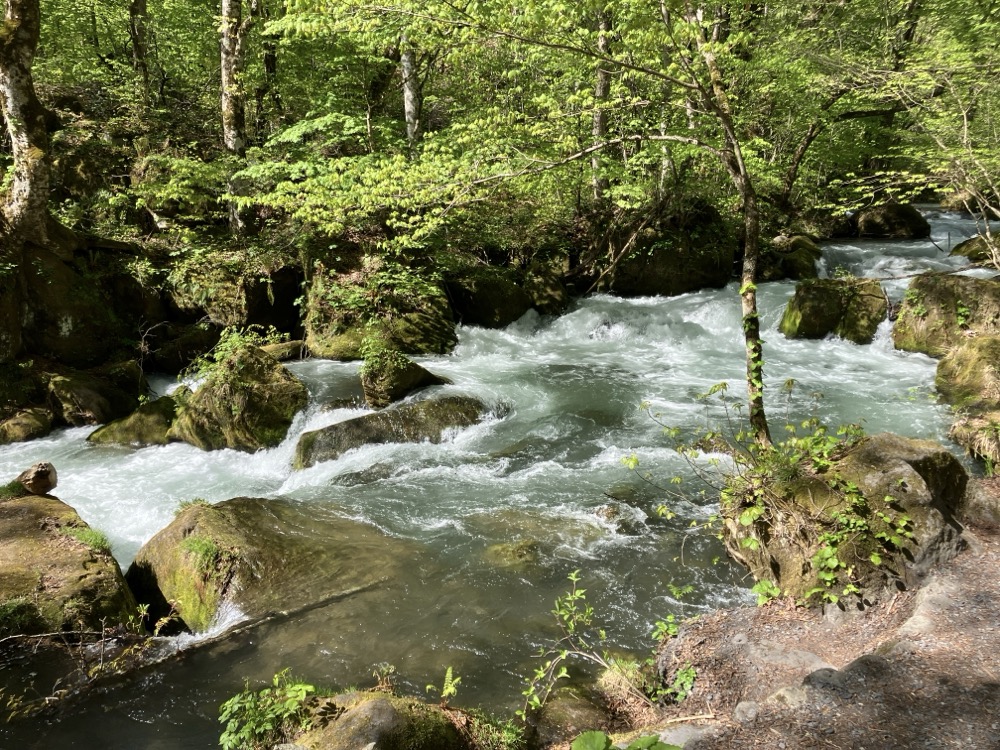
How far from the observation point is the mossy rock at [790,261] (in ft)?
55.6

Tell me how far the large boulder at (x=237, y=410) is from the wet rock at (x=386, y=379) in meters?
1.29

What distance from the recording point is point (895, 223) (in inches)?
792

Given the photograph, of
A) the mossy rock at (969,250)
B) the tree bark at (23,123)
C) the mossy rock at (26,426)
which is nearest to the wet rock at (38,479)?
the mossy rock at (26,426)

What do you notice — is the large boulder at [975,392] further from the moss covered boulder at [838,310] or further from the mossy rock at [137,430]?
the mossy rock at [137,430]

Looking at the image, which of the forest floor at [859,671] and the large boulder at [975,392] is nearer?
the forest floor at [859,671]

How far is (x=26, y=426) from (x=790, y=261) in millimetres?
18623

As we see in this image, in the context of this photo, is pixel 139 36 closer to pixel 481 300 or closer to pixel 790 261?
pixel 481 300

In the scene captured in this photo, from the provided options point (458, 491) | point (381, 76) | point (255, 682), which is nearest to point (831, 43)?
point (381, 76)

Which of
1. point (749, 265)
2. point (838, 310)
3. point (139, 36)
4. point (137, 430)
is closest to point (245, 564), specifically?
point (137, 430)

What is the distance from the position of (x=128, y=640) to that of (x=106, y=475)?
443cm

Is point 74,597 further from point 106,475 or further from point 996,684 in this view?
point 996,684

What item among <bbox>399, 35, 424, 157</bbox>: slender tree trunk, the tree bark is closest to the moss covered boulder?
<bbox>399, 35, 424, 157</bbox>: slender tree trunk

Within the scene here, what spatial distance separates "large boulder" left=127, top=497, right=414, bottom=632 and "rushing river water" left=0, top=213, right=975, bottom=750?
22cm

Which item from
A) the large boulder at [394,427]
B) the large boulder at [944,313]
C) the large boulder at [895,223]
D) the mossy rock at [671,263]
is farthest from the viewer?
the large boulder at [895,223]
